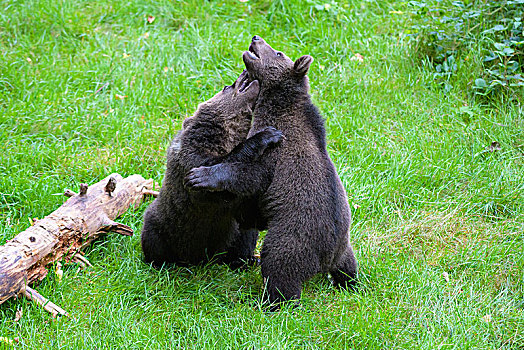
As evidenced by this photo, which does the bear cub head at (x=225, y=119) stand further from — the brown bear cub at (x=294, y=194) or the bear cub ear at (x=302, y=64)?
the bear cub ear at (x=302, y=64)

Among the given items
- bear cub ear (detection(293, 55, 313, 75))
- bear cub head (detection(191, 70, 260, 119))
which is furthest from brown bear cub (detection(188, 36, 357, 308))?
bear cub head (detection(191, 70, 260, 119))

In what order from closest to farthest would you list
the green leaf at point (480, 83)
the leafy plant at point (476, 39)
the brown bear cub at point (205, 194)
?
the brown bear cub at point (205, 194) → the leafy plant at point (476, 39) → the green leaf at point (480, 83)

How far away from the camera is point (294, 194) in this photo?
4.36m

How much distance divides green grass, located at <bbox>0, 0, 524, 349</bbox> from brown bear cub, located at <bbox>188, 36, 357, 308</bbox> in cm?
34

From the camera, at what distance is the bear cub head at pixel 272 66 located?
472 centimetres

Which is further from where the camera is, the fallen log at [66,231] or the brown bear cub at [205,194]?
the brown bear cub at [205,194]

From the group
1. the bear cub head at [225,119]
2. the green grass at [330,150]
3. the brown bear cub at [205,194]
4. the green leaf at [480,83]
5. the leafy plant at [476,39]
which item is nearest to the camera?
the green grass at [330,150]

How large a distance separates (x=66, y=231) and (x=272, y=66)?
7.13ft

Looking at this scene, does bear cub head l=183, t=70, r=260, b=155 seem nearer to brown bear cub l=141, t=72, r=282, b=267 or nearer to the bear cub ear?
brown bear cub l=141, t=72, r=282, b=267

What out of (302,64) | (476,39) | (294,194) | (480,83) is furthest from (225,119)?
(476,39)

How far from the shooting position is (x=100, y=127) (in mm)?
6621

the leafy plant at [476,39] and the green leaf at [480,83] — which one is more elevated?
the leafy plant at [476,39]

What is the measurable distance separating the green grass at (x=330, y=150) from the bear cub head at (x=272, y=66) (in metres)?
1.62

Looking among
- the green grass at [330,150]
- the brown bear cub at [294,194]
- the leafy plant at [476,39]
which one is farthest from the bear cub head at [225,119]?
the leafy plant at [476,39]
